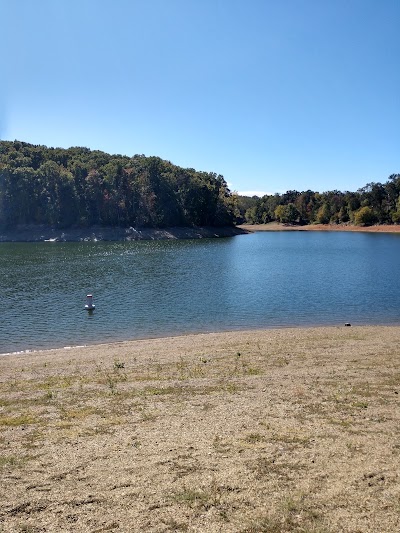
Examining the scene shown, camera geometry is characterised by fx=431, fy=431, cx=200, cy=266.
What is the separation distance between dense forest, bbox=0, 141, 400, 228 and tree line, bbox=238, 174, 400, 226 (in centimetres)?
643

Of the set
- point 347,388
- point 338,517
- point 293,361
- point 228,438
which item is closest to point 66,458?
point 228,438

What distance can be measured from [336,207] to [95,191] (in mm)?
95846

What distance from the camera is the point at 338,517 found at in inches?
238

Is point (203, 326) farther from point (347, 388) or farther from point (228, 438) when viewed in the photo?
point (228, 438)

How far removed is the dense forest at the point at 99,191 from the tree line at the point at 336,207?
21.1 ft

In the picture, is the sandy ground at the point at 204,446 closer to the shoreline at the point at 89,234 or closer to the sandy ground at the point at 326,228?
the shoreline at the point at 89,234

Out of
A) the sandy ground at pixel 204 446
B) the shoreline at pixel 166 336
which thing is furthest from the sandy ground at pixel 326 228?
the sandy ground at pixel 204 446

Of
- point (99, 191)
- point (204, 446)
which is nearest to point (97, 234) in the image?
point (99, 191)

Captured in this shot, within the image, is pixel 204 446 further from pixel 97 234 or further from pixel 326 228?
pixel 326 228

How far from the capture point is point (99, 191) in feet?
379

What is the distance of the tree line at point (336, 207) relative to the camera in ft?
488

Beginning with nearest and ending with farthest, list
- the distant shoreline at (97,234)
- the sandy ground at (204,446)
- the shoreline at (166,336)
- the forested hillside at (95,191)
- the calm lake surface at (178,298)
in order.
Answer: the sandy ground at (204,446), the shoreline at (166,336), the calm lake surface at (178,298), the distant shoreline at (97,234), the forested hillside at (95,191)

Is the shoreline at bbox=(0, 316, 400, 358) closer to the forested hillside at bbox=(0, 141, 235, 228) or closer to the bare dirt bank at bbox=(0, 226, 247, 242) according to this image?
the bare dirt bank at bbox=(0, 226, 247, 242)

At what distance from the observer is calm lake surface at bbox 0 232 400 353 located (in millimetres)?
24406
